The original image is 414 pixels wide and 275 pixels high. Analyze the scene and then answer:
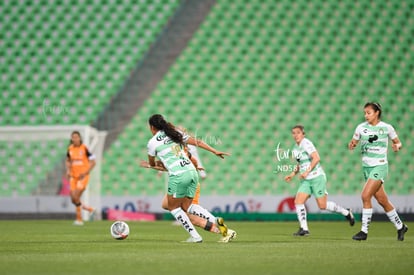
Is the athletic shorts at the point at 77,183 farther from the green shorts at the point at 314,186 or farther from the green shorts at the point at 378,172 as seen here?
the green shorts at the point at 378,172

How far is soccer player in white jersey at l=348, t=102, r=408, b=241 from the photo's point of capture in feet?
31.5

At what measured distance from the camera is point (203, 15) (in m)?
20.9

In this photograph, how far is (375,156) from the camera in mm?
9711

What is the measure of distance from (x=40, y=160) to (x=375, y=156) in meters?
11.6

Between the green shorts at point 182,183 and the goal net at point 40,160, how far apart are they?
29.5 feet

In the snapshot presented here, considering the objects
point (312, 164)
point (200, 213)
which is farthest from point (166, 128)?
point (312, 164)

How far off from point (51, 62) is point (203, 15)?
13.6 feet

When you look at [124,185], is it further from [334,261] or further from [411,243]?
[334,261]

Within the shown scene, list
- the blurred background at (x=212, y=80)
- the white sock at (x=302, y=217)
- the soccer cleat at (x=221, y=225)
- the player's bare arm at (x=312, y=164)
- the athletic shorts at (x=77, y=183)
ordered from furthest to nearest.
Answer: the blurred background at (x=212, y=80)
the athletic shorts at (x=77, y=183)
the white sock at (x=302, y=217)
the player's bare arm at (x=312, y=164)
the soccer cleat at (x=221, y=225)

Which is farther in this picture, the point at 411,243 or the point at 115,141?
the point at 115,141

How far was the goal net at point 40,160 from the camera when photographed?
18.2 metres

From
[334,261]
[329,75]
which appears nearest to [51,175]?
[329,75]

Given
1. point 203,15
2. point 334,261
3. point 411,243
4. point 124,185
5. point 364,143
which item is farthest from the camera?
point 203,15

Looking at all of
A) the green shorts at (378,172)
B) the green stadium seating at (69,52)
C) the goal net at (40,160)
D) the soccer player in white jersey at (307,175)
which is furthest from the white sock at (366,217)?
the green stadium seating at (69,52)
